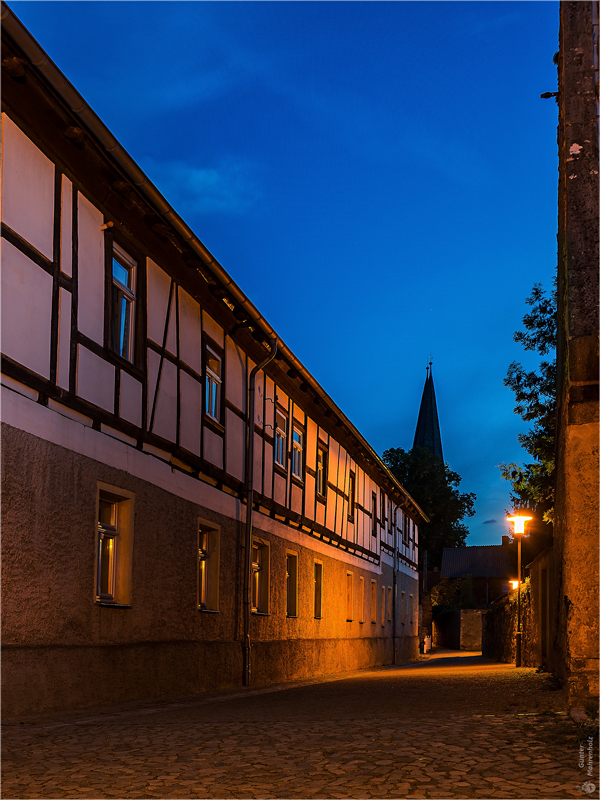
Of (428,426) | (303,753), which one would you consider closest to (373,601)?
(303,753)

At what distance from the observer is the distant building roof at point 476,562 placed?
7700 centimetres

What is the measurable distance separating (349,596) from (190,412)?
544 inches

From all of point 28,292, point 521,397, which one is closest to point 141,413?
point 28,292

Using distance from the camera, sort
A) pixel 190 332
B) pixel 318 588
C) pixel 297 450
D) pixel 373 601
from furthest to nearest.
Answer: pixel 373 601
pixel 318 588
pixel 297 450
pixel 190 332

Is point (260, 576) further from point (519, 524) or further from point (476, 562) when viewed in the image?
point (476, 562)

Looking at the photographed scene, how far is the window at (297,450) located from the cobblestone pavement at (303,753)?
10.8 metres

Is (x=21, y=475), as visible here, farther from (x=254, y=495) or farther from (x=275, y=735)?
(x=254, y=495)

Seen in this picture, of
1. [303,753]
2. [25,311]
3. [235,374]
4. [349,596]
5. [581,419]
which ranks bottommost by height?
[349,596]

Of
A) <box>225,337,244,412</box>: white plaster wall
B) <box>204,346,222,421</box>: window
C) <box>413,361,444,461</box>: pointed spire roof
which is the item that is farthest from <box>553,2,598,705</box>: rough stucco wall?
<box>413,361,444,461</box>: pointed spire roof

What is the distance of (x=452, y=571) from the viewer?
252ft

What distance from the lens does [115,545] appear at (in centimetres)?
1084

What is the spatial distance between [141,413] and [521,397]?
19494mm

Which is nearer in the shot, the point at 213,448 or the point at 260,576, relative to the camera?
the point at 213,448

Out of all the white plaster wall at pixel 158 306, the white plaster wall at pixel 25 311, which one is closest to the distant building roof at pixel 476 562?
the white plaster wall at pixel 158 306
